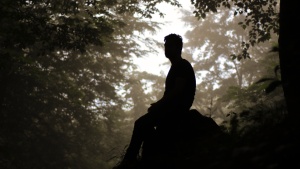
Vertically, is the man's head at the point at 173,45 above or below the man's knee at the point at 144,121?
above

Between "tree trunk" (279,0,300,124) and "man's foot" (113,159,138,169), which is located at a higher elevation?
"tree trunk" (279,0,300,124)

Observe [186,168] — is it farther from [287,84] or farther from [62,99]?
[62,99]

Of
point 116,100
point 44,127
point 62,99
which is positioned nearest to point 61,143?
point 44,127

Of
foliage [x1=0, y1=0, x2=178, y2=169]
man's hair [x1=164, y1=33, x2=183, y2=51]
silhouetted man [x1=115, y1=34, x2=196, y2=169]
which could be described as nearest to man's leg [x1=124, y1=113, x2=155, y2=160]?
silhouetted man [x1=115, y1=34, x2=196, y2=169]

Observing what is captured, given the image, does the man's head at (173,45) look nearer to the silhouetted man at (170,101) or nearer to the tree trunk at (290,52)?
the silhouetted man at (170,101)

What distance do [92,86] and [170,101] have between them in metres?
17.2

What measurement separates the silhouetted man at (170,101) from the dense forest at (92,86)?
0.46 meters

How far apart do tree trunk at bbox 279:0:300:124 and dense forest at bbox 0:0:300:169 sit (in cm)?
1

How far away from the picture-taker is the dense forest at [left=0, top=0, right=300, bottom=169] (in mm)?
3458

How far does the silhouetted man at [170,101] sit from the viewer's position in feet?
13.6

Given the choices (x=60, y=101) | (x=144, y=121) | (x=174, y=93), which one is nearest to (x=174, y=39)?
(x=174, y=93)

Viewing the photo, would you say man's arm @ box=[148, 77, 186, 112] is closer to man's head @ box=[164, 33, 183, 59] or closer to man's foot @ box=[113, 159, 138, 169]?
man's head @ box=[164, 33, 183, 59]

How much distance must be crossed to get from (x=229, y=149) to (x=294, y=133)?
62 cm

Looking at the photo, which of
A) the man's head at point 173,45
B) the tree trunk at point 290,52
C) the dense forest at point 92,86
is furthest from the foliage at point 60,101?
the tree trunk at point 290,52
